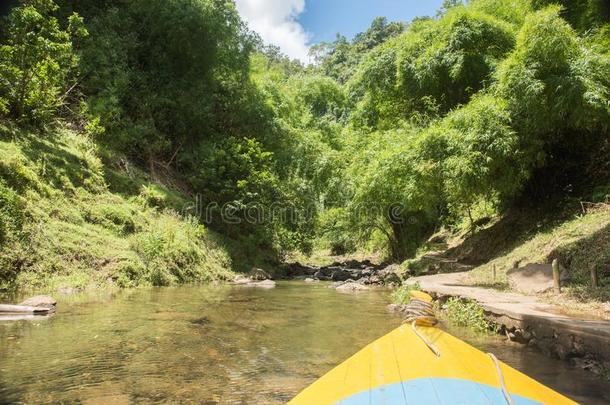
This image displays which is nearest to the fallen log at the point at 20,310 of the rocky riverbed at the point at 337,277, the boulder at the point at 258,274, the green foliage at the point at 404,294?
the green foliage at the point at 404,294

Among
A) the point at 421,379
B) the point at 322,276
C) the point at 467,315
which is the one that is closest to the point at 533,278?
the point at 467,315

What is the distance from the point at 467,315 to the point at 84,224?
9.86 meters

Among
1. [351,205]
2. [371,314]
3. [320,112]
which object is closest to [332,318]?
[371,314]

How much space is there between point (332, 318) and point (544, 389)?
662 centimetres

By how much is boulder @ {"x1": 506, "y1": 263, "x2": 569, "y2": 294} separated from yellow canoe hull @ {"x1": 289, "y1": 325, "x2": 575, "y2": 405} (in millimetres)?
7227

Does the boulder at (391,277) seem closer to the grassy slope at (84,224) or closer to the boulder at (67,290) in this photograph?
the grassy slope at (84,224)

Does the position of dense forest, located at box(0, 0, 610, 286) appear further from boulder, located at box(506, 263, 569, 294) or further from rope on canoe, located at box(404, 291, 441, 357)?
rope on canoe, located at box(404, 291, 441, 357)

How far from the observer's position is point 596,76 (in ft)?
35.6

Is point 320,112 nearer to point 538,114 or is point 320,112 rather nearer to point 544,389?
point 538,114

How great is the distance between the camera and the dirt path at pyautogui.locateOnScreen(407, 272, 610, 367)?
517 centimetres

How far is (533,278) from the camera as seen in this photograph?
9.22 meters

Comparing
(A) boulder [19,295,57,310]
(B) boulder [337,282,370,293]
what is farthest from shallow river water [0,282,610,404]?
(B) boulder [337,282,370,293]

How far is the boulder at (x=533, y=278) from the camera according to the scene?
875cm

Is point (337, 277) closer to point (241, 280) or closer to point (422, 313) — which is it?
point (241, 280)
